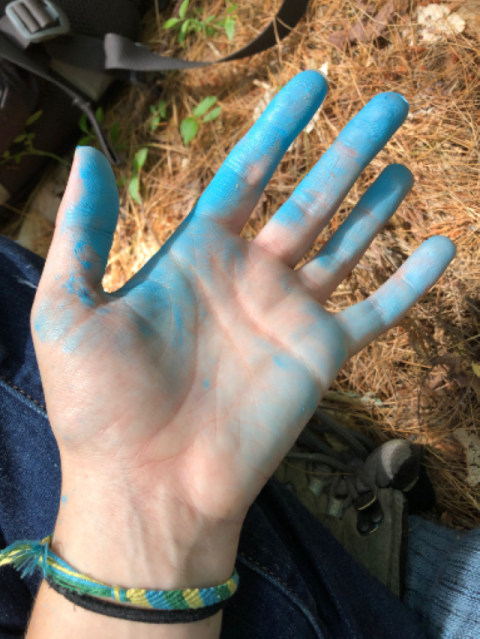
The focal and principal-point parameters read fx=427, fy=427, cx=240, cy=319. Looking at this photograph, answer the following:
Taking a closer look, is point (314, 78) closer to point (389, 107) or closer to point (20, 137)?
point (389, 107)

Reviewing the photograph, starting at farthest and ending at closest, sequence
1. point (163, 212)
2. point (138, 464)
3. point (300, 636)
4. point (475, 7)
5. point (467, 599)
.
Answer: point (163, 212) → point (475, 7) → point (467, 599) → point (300, 636) → point (138, 464)

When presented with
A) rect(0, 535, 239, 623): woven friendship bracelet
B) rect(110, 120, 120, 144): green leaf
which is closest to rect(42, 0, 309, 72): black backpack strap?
rect(110, 120, 120, 144): green leaf

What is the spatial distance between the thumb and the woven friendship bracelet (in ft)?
1.99

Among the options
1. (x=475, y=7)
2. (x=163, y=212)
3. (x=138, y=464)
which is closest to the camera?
(x=138, y=464)

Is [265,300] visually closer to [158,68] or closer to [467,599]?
[467,599]

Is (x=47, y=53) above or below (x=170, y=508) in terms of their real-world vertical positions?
above

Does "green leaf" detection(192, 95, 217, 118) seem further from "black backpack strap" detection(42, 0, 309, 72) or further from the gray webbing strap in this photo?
the gray webbing strap

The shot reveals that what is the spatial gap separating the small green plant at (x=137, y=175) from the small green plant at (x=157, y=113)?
154 mm

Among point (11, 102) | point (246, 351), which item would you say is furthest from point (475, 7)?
point (11, 102)

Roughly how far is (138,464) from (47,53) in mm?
1836

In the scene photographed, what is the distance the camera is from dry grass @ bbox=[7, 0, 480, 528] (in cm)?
158

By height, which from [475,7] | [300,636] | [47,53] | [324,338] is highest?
[475,7]

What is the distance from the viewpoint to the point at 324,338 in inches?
46.3

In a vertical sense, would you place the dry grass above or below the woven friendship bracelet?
above
